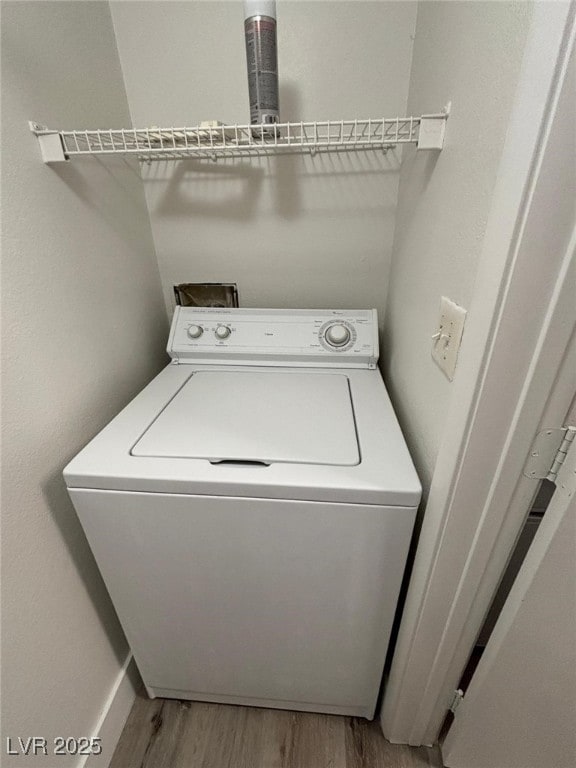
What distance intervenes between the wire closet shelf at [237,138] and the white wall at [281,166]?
7cm

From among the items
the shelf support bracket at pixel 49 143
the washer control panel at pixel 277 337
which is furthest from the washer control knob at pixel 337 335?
the shelf support bracket at pixel 49 143

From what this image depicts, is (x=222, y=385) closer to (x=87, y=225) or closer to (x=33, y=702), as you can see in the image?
(x=87, y=225)

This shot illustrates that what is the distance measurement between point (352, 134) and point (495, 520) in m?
1.14

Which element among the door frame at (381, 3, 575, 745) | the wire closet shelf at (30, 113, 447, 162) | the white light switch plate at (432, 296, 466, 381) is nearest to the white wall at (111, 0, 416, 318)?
the wire closet shelf at (30, 113, 447, 162)

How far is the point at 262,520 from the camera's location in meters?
0.84

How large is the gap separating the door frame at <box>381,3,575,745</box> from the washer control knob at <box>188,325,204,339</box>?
3.10 ft

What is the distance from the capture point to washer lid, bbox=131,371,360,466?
2.89 feet

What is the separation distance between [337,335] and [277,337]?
0.22 metres

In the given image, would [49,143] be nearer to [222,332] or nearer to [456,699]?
[222,332]

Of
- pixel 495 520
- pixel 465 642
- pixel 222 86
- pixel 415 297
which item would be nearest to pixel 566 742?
pixel 465 642

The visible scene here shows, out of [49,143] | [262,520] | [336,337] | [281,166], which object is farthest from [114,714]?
[281,166]

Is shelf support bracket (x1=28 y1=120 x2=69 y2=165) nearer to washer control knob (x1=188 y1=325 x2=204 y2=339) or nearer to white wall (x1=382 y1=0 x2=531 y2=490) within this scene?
washer control knob (x1=188 y1=325 x2=204 y2=339)

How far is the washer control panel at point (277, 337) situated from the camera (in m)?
1.31

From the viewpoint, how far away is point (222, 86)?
3.92ft
